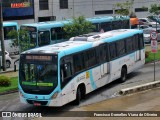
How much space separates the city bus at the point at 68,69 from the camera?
17031 mm

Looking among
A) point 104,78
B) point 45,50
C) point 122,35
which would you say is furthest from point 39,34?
point 45,50

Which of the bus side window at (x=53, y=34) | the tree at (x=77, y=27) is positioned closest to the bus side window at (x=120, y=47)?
the tree at (x=77, y=27)

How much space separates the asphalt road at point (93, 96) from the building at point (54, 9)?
28267 millimetres

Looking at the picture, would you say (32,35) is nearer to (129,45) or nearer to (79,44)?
(129,45)

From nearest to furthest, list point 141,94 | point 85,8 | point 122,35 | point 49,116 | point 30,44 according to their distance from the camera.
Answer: point 49,116 → point 141,94 → point 122,35 → point 30,44 → point 85,8

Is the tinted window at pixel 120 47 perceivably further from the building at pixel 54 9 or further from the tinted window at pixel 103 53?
the building at pixel 54 9

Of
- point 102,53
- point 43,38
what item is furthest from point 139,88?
point 43,38

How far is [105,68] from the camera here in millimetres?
21359

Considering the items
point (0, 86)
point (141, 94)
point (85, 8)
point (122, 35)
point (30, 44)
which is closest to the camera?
point (141, 94)

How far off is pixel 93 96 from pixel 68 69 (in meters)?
3.07

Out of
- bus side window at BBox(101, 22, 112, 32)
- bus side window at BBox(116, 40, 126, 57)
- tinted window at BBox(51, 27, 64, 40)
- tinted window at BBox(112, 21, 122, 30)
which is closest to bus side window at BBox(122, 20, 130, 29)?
tinted window at BBox(112, 21, 122, 30)

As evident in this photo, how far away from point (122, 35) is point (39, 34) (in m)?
12.8

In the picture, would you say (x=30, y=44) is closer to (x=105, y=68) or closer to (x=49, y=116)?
(x=105, y=68)

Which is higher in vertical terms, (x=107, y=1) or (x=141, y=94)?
(x=107, y=1)
